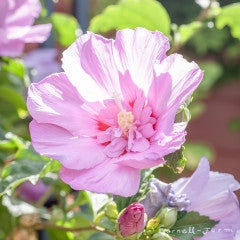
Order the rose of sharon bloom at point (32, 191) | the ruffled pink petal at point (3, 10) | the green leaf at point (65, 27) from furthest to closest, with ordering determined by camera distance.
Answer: the rose of sharon bloom at point (32, 191) → the green leaf at point (65, 27) → the ruffled pink petal at point (3, 10)

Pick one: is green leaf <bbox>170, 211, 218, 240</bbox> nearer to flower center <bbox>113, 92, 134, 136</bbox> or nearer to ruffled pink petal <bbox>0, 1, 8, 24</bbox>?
flower center <bbox>113, 92, 134, 136</bbox>

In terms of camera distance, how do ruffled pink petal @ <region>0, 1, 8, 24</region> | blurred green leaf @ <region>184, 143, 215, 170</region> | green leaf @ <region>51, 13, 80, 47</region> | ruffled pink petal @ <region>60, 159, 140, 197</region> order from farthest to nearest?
blurred green leaf @ <region>184, 143, 215, 170</region> → green leaf @ <region>51, 13, 80, 47</region> → ruffled pink petal @ <region>0, 1, 8, 24</region> → ruffled pink petal @ <region>60, 159, 140, 197</region>

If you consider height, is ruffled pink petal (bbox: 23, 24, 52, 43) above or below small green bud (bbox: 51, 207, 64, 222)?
above

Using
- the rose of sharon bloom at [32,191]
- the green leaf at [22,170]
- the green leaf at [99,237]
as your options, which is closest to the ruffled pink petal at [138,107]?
the green leaf at [22,170]

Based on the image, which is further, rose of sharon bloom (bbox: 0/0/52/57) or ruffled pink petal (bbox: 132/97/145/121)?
rose of sharon bloom (bbox: 0/0/52/57)

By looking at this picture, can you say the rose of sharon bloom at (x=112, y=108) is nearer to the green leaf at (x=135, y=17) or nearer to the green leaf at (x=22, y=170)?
the green leaf at (x=22, y=170)

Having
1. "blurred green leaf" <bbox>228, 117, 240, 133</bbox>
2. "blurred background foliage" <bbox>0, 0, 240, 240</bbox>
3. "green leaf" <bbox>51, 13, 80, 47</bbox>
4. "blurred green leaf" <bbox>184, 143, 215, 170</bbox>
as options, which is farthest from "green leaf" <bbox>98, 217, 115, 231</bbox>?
"blurred green leaf" <bbox>228, 117, 240, 133</bbox>

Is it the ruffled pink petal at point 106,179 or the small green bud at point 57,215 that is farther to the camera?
the small green bud at point 57,215
